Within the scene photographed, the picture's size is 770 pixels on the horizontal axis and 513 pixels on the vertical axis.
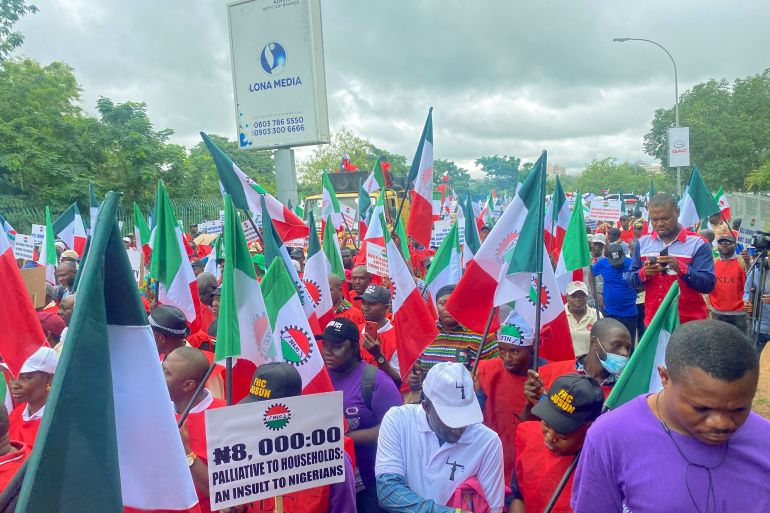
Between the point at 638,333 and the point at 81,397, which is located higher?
the point at 81,397

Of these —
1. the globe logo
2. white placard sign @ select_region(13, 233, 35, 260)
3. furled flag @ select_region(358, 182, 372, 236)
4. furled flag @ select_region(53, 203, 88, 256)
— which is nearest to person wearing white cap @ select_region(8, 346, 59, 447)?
white placard sign @ select_region(13, 233, 35, 260)

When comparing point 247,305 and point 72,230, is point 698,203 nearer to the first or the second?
point 247,305

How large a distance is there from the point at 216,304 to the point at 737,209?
27.4 metres

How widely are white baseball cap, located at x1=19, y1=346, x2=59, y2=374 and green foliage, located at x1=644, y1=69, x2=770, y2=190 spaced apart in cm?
3756

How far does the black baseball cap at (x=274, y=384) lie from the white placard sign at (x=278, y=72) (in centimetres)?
1271

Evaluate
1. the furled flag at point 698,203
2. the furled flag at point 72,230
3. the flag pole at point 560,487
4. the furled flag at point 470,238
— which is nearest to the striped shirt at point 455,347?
the flag pole at point 560,487

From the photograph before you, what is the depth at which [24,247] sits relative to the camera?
28.9 ft

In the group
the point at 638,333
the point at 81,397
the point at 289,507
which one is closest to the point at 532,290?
the point at 289,507

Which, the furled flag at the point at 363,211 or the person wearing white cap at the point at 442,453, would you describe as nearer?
the person wearing white cap at the point at 442,453

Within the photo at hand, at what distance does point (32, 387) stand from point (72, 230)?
833 cm

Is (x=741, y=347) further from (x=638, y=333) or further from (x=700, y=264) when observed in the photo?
(x=638, y=333)

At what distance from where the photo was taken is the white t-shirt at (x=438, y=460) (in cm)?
269

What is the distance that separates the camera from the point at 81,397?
1.40m

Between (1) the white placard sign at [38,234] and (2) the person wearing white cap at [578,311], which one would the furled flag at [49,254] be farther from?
(2) the person wearing white cap at [578,311]
